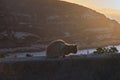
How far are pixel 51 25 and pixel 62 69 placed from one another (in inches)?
5345

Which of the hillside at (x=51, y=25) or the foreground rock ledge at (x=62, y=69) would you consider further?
the hillside at (x=51, y=25)

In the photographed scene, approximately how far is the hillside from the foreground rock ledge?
115702 mm

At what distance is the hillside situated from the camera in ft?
483

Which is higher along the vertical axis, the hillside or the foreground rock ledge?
the hillside

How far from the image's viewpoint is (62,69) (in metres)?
23.6

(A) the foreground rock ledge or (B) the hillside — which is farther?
(B) the hillside

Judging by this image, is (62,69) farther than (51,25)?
No

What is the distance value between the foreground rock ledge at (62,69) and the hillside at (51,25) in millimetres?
115702

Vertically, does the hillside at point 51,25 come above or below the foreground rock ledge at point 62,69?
above

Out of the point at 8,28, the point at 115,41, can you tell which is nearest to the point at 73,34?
the point at 115,41

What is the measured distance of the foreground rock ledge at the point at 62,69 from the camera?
2236 cm

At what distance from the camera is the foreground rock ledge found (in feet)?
73.4

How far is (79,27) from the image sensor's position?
164m

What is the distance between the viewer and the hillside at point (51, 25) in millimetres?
147125
